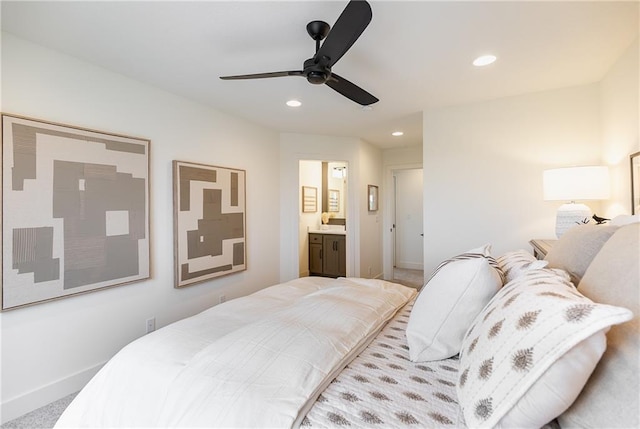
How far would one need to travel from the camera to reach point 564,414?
675 millimetres

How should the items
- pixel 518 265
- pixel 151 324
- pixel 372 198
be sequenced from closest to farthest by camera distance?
1. pixel 518 265
2. pixel 151 324
3. pixel 372 198

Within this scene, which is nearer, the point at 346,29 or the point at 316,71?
the point at 346,29

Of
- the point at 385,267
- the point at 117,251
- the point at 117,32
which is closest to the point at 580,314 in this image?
the point at 117,32

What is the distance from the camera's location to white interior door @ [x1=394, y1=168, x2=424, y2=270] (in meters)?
6.27

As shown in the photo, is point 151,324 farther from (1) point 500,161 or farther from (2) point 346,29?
(1) point 500,161

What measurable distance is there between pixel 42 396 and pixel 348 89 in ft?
9.75

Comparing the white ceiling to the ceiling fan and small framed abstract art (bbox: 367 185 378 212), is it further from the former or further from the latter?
small framed abstract art (bbox: 367 185 378 212)

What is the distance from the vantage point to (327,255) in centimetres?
559

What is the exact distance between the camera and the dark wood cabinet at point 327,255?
5.44 m

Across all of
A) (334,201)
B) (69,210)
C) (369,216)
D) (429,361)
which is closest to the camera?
(429,361)

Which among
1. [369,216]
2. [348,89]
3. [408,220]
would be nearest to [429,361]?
[348,89]

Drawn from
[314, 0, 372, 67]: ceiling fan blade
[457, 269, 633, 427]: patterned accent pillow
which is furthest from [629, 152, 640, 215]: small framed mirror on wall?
[314, 0, 372, 67]: ceiling fan blade

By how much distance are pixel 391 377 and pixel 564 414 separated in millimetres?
491

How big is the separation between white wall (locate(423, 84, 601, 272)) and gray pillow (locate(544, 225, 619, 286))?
6.15 ft
